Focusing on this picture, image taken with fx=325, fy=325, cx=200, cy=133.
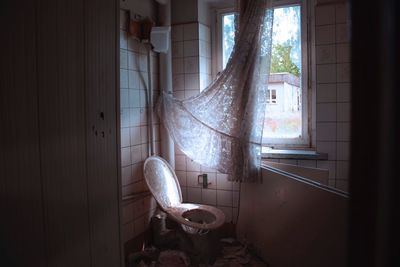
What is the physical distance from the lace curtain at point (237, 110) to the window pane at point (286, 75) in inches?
16.0

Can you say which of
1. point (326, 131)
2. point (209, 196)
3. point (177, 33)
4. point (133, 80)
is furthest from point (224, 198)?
point (177, 33)

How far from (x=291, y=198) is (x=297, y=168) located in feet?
1.06

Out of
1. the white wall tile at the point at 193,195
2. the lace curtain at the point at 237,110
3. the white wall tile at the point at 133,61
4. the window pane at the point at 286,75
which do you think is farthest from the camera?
the white wall tile at the point at 193,195

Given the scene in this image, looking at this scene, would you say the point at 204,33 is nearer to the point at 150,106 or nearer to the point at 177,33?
the point at 177,33

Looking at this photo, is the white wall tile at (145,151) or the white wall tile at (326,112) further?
the white wall tile at (145,151)

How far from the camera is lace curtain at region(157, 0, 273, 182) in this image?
7.34 feet

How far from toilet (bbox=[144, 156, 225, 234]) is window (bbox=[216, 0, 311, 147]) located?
31.0 inches

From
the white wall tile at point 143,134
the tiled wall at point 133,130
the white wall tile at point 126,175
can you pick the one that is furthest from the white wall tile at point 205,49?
the white wall tile at point 126,175

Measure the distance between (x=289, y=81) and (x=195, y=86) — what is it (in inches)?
29.9

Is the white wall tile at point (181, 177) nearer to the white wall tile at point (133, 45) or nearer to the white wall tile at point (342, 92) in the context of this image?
the white wall tile at point (133, 45)

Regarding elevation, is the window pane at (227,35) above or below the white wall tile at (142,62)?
above

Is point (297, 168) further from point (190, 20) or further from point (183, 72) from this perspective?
point (190, 20)

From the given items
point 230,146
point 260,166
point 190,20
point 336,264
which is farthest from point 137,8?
point 336,264

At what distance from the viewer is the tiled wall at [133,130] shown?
2291 mm
